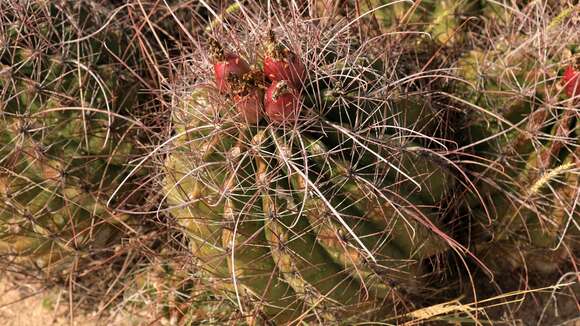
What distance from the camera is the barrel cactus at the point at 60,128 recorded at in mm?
2184

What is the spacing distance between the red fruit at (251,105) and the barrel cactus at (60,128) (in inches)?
22.6

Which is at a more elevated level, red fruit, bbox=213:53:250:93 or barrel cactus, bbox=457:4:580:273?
red fruit, bbox=213:53:250:93

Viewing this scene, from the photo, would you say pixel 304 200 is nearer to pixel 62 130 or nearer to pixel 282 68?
pixel 282 68

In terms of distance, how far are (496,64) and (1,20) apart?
1.58 m

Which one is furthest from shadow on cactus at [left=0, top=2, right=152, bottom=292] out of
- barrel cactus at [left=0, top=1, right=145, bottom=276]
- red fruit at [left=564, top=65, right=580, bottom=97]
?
red fruit at [left=564, top=65, right=580, bottom=97]

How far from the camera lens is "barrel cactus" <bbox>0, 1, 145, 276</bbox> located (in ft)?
7.16

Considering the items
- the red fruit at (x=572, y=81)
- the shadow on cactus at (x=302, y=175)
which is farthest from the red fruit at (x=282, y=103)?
the red fruit at (x=572, y=81)

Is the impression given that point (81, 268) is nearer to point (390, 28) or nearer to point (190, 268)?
Result: point (190, 268)

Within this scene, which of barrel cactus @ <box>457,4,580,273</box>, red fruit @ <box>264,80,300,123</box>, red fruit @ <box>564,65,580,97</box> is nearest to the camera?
red fruit @ <box>264,80,300,123</box>

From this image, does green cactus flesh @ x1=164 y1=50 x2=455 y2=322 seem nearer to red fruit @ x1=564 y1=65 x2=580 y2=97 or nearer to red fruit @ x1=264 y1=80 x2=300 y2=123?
red fruit @ x1=264 y1=80 x2=300 y2=123

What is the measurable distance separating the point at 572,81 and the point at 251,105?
96 centimetres

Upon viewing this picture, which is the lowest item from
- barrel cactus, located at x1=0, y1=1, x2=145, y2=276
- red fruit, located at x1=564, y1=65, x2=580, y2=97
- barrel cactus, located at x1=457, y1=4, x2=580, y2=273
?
barrel cactus, located at x1=457, y1=4, x2=580, y2=273

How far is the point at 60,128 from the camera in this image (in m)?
2.24

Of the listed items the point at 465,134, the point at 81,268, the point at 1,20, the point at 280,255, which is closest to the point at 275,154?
the point at 280,255
